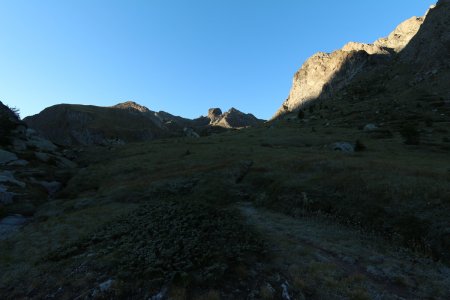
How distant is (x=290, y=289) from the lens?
1388 cm

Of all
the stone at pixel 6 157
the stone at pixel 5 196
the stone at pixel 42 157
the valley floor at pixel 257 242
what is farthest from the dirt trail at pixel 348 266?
the stone at pixel 42 157

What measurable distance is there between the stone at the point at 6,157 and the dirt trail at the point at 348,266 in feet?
148

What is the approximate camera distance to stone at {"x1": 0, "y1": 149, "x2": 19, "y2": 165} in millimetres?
49691

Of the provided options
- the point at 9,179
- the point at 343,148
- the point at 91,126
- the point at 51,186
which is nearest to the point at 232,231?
the point at 9,179

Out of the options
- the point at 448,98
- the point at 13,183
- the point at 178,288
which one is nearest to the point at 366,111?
the point at 448,98

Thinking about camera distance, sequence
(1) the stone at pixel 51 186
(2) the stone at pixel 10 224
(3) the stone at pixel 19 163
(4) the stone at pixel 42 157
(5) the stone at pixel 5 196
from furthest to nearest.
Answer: (4) the stone at pixel 42 157, (3) the stone at pixel 19 163, (1) the stone at pixel 51 186, (5) the stone at pixel 5 196, (2) the stone at pixel 10 224

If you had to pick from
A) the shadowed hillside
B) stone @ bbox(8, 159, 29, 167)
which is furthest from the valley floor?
the shadowed hillside

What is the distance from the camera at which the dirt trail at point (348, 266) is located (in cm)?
1375

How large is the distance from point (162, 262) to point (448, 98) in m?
108

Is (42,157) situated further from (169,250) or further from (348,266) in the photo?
(348,266)

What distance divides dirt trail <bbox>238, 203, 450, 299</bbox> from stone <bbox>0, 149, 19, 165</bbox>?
148 feet

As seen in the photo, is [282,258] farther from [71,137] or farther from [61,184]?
[71,137]

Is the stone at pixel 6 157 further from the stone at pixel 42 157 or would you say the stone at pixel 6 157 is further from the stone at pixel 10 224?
the stone at pixel 10 224

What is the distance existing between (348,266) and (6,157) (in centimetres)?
5337
